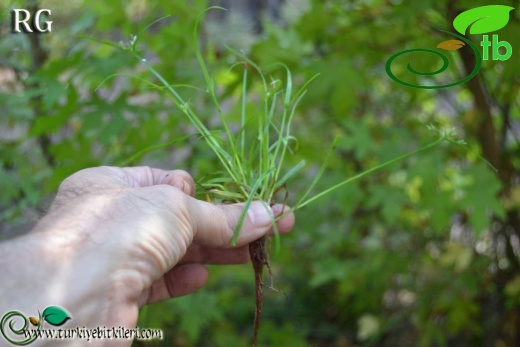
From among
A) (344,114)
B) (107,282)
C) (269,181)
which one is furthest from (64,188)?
(344,114)

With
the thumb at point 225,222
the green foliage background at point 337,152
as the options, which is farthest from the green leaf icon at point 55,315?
the green foliage background at point 337,152

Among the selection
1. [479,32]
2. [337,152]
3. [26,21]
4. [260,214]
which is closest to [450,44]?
[479,32]

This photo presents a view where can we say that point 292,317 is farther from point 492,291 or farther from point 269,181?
point 269,181

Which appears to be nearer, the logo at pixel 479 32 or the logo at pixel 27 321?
the logo at pixel 27 321

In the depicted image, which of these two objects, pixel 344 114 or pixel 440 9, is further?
pixel 344 114

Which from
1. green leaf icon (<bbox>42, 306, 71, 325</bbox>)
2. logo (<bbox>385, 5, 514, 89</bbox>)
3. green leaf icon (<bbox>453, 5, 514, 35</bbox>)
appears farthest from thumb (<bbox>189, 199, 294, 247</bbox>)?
green leaf icon (<bbox>453, 5, 514, 35</bbox>)

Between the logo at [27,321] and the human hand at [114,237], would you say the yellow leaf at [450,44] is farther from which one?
the logo at [27,321]

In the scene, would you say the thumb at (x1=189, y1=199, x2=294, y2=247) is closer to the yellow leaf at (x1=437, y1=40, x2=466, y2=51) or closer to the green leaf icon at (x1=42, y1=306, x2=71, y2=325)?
the green leaf icon at (x1=42, y1=306, x2=71, y2=325)
